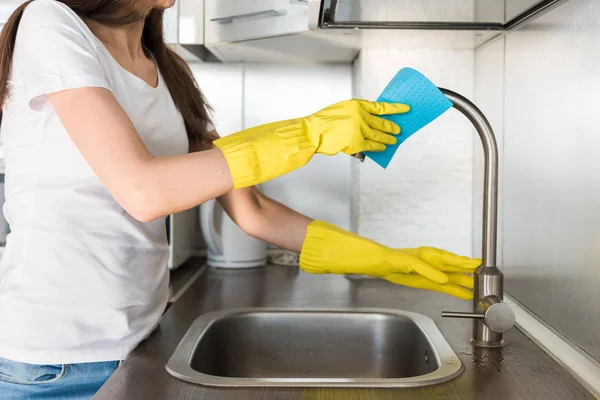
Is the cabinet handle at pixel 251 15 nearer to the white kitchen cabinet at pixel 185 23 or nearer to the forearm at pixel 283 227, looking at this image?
the white kitchen cabinet at pixel 185 23

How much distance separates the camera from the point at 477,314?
102cm

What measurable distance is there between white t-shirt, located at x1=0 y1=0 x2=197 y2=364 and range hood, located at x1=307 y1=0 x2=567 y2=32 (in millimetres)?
434

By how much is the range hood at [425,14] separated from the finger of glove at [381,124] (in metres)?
0.31

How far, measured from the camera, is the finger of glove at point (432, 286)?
1173 mm

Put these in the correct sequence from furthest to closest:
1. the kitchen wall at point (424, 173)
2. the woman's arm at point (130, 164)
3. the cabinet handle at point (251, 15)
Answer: the kitchen wall at point (424, 173) → the cabinet handle at point (251, 15) → the woman's arm at point (130, 164)

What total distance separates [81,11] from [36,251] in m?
0.37

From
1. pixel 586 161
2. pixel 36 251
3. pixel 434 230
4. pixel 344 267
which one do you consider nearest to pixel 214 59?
pixel 434 230

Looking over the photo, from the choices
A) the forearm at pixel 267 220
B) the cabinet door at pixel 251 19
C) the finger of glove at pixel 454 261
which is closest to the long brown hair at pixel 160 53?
the forearm at pixel 267 220

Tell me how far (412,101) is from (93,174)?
472 mm

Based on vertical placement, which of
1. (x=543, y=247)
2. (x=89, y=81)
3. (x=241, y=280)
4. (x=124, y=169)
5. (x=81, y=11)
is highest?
(x=81, y=11)

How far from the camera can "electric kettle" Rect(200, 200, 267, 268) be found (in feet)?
A: 5.86

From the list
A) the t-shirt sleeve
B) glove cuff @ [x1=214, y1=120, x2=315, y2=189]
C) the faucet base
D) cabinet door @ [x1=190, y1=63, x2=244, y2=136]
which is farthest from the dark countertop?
cabinet door @ [x1=190, y1=63, x2=244, y2=136]

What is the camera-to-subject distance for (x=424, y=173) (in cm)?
161

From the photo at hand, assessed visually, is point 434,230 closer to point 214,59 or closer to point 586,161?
point 586,161
